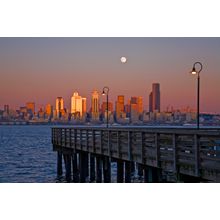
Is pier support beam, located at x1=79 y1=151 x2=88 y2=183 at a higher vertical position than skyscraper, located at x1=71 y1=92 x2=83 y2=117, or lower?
lower

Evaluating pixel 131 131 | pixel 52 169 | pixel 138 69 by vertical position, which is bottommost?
pixel 52 169

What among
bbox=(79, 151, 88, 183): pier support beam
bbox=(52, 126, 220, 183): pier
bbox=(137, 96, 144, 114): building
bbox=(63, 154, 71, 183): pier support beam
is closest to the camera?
bbox=(52, 126, 220, 183): pier

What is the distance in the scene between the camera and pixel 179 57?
6444 cm

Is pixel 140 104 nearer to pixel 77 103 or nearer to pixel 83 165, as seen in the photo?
pixel 77 103

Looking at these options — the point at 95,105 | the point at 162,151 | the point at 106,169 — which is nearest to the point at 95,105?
the point at 95,105

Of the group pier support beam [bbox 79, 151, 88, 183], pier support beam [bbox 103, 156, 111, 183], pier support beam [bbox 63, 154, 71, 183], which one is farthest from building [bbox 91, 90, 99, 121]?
pier support beam [bbox 103, 156, 111, 183]

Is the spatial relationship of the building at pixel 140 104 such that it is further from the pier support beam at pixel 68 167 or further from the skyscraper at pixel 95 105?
the pier support beam at pixel 68 167

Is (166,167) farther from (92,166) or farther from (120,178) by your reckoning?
(92,166)

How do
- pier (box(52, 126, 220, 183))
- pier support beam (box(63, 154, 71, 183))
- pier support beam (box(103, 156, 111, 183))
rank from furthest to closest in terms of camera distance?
pier support beam (box(63, 154, 71, 183)) < pier support beam (box(103, 156, 111, 183)) < pier (box(52, 126, 220, 183))

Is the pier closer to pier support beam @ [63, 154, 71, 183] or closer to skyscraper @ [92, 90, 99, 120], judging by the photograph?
pier support beam @ [63, 154, 71, 183]

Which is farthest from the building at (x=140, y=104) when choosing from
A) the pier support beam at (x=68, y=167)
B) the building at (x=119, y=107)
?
the pier support beam at (x=68, y=167)
